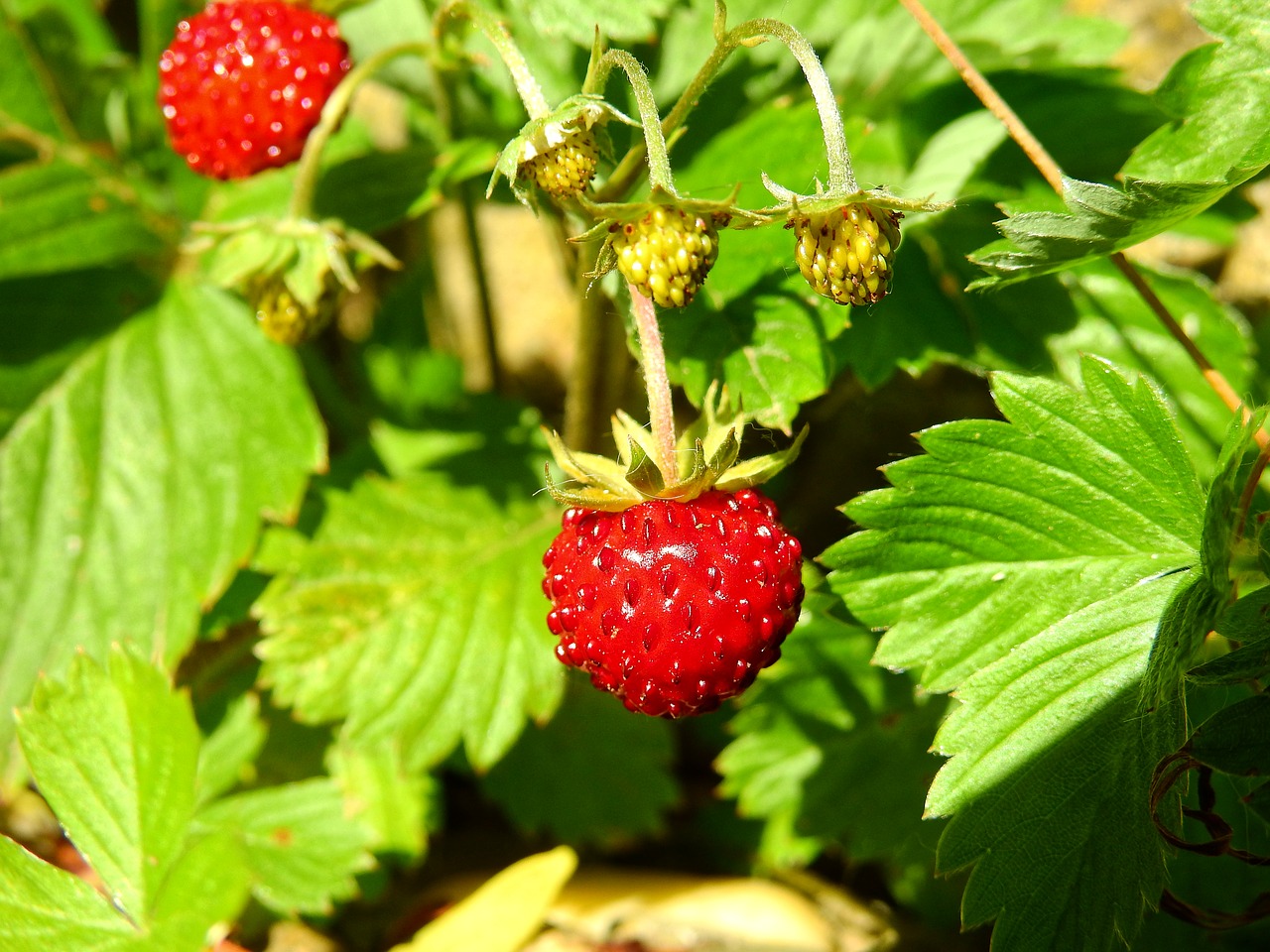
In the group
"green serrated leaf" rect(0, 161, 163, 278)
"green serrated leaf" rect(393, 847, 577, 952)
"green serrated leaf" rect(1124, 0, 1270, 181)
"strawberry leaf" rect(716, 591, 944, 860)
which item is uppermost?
"green serrated leaf" rect(0, 161, 163, 278)

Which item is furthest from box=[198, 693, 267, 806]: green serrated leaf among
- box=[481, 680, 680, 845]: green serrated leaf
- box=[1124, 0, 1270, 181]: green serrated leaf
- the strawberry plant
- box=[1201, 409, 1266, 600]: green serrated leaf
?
box=[1124, 0, 1270, 181]: green serrated leaf

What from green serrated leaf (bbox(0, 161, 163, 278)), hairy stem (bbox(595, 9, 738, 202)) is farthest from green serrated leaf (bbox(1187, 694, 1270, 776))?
green serrated leaf (bbox(0, 161, 163, 278))

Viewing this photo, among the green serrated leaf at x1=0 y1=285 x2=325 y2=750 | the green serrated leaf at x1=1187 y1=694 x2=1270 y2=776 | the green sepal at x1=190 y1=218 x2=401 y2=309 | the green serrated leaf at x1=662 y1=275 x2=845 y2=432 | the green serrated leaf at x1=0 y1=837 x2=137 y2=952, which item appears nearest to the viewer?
the green serrated leaf at x1=1187 y1=694 x2=1270 y2=776

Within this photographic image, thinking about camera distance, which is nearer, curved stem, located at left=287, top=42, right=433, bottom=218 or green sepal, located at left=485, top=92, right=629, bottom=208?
green sepal, located at left=485, top=92, right=629, bottom=208

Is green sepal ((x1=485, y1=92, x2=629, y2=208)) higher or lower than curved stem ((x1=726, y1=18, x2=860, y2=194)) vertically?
higher

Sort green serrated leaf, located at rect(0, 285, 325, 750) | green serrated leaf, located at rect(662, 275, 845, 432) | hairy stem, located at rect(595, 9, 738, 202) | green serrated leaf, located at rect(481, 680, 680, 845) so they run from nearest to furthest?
hairy stem, located at rect(595, 9, 738, 202)
green serrated leaf, located at rect(662, 275, 845, 432)
green serrated leaf, located at rect(0, 285, 325, 750)
green serrated leaf, located at rect(481, 680, 680, 845)

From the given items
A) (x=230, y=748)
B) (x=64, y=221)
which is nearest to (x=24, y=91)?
(x=64, y=221)

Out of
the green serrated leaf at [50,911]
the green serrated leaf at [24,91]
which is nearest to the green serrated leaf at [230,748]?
the green serrated leaf at [50,911]

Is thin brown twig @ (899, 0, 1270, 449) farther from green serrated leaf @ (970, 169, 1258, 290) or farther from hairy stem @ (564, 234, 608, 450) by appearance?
hairy stem @ (564, 234, 608, 450)
